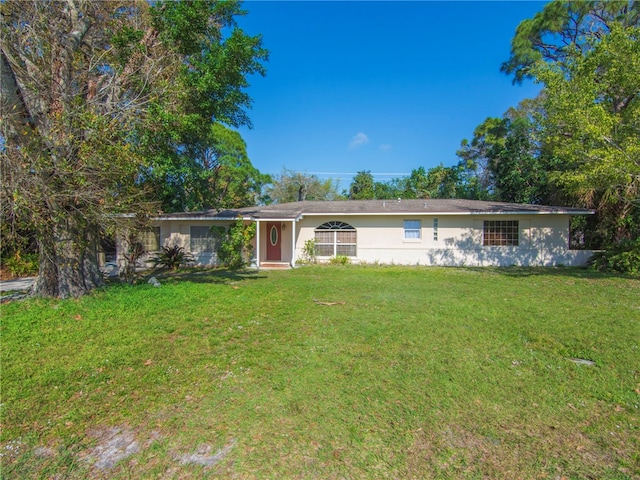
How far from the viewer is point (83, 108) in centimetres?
665

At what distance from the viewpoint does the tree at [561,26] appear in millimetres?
17250

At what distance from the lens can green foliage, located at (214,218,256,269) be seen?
49.1 feet

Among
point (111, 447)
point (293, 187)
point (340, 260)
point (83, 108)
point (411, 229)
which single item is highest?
point (293, 187)

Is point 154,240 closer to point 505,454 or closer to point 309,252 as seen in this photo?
point 309,252

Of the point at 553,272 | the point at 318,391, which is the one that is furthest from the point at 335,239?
the point at 318,391

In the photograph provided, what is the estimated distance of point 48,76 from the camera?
677 centimetres

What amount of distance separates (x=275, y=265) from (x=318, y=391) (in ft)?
39.6

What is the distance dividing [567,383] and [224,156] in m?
25.9

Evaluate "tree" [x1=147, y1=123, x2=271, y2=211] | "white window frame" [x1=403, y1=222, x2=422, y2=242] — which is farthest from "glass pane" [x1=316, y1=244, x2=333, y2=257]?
"tree" [x1=147, y1=123, x2=271, y2=211]

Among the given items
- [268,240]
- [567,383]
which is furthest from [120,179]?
[268,240]

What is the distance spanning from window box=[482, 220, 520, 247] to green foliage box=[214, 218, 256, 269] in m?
10.7

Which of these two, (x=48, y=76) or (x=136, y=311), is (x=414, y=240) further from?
(x=48, y=76)

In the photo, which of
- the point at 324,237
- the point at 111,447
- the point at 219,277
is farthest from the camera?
the point at 324,237

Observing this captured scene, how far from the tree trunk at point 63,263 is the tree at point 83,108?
0.02 metres
